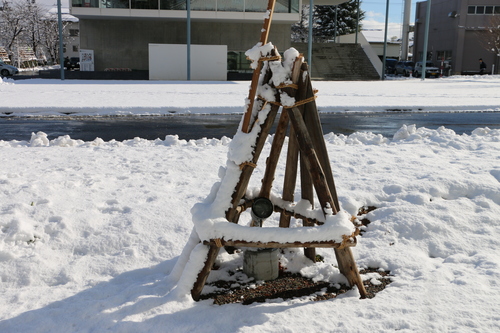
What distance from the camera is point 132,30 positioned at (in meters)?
36.9

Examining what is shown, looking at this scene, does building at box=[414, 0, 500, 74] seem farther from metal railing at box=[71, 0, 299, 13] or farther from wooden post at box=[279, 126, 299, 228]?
wooden post at box=[279, 126, 299, 228]

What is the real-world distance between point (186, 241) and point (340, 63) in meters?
38.5

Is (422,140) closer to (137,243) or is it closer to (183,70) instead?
(137,243)

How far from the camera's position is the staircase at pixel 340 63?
39.0m

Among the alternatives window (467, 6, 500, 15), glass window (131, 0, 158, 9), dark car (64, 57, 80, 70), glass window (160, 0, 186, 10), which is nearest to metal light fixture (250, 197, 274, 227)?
glass window (160, 0, 186, 10)

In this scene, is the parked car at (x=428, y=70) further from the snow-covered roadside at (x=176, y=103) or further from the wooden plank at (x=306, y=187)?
the wooden plank at (x=306, y=187)

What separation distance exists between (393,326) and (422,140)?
6059 millimetres

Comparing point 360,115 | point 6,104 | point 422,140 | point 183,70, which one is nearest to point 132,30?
point 183,70

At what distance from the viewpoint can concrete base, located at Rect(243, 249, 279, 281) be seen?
391 centimetres

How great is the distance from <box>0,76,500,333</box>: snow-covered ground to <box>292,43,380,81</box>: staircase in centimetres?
3174

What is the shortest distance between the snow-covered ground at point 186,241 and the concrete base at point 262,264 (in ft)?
1.03

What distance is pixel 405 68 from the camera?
47938mm

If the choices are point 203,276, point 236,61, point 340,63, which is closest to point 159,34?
point 236,61

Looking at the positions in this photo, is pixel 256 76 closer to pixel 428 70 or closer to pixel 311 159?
pixel 311 159
